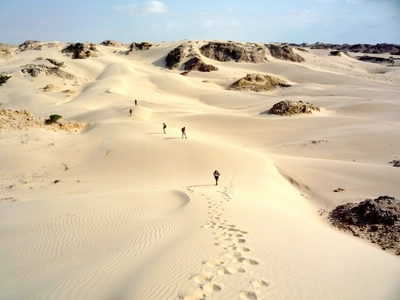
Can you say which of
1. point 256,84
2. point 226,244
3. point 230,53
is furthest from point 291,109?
point 230,53

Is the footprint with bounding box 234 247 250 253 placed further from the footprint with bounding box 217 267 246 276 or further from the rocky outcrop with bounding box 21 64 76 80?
the rocky outcrop with bounding box 21 64 76 80

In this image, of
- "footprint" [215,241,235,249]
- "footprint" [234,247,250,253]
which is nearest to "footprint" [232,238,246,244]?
"footprint" [215,241,235,249]

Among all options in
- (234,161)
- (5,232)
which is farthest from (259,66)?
(5,232)

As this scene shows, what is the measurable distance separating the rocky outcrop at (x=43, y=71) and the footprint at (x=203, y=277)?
1750 inches

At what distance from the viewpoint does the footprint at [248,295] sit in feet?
13.1

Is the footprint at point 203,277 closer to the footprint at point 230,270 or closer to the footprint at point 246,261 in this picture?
the footprint at point 230,270

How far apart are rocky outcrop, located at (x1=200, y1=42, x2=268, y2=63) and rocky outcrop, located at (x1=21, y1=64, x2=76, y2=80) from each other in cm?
2791

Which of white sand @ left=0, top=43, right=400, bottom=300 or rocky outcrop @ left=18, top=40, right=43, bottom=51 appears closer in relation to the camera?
white sand @ left=0, top=43, right=400, bottom=300

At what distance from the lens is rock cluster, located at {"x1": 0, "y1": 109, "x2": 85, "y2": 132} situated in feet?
58.2

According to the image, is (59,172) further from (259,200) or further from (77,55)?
(77,55)

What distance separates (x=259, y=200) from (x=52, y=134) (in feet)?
45.4

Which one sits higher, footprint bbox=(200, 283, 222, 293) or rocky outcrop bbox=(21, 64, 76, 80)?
rocky outcrop bbox=(21, 64, 76, 80)

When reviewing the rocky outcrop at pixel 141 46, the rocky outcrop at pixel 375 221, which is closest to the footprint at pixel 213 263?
the rocky outcrop at pixel 375 221

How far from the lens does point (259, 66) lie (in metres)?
57.3
